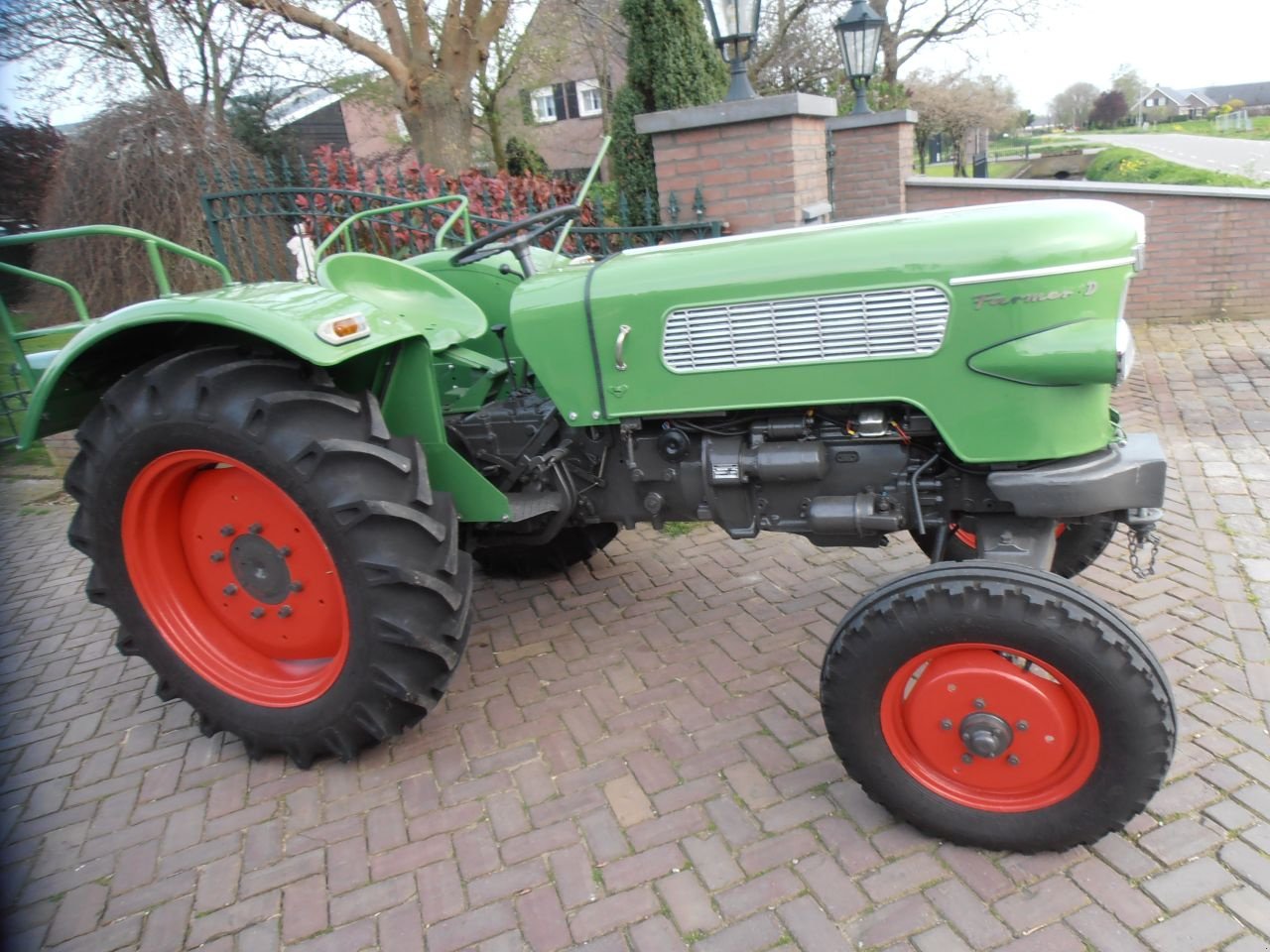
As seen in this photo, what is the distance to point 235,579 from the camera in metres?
2.63

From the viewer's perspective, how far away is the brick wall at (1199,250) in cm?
686

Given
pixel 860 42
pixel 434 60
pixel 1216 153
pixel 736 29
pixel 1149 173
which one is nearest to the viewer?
pixel 736 29

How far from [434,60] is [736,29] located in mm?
7755

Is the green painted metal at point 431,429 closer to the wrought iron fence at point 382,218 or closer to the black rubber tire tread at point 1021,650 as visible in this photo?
the black rubber tire tread at point 1021,650

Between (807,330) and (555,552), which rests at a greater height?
(807,330)

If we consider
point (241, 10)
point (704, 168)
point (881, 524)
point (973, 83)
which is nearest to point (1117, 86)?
point (973, 83)

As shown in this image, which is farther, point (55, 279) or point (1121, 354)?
point (55, 279)

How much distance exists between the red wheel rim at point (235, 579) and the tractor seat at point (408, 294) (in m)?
0.66

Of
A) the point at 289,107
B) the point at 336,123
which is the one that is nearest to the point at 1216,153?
the point at 289,107

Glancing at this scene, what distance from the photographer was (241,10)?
13.8 metres

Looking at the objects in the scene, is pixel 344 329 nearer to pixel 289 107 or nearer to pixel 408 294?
pixel 408 294

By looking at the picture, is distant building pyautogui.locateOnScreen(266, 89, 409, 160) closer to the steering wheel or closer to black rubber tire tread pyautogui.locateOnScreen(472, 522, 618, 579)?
black rubber tire tread pyautogui.locateOnScreen(472, 522, 618, 579)

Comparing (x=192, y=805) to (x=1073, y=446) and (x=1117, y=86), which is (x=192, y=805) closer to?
(x=1073, y=446)

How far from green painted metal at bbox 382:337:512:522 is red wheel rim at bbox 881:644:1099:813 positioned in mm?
1269
